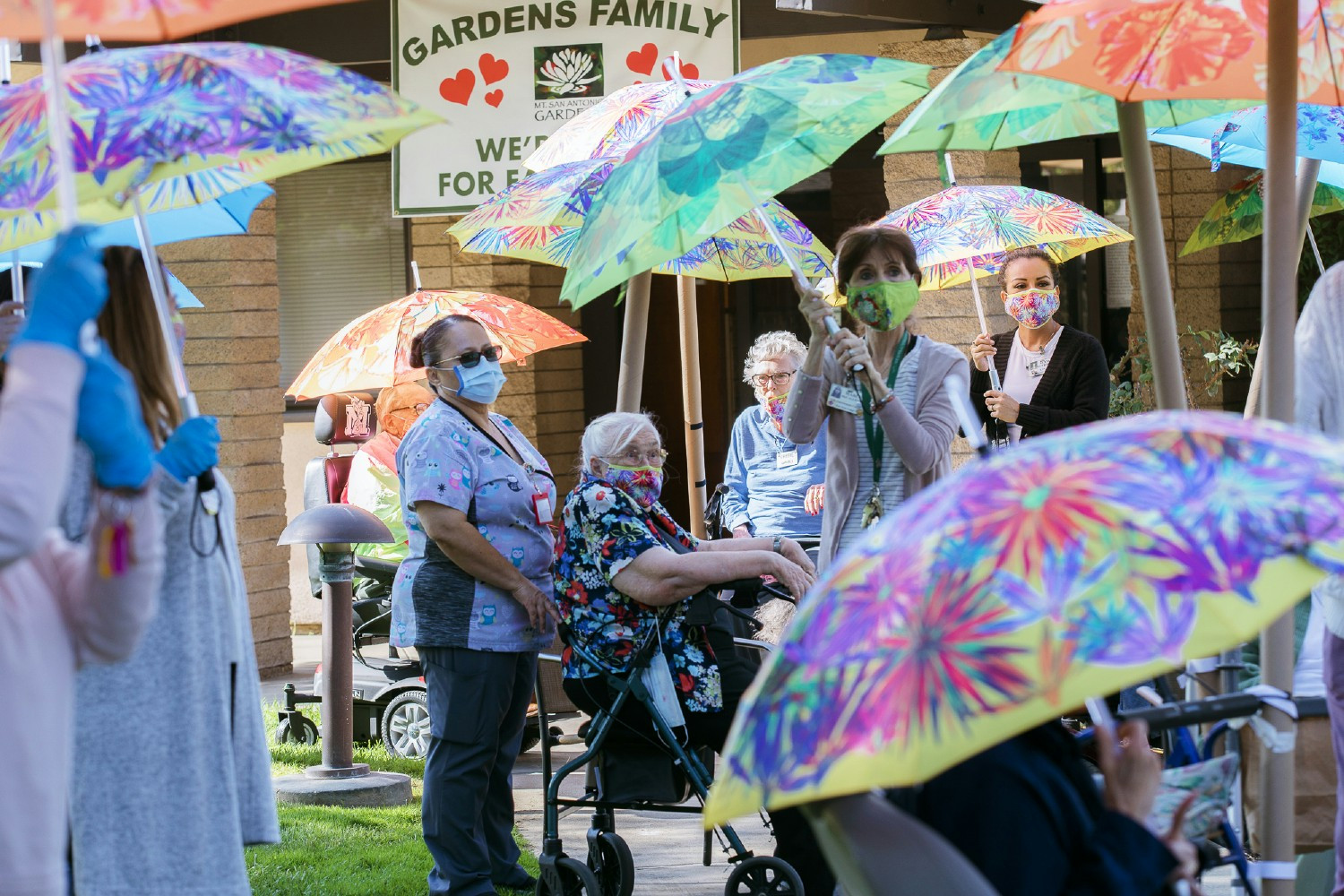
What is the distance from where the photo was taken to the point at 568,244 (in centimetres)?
633

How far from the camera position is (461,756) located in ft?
Result: 17.0

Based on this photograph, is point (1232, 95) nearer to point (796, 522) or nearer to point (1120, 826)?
point (1120, 826)

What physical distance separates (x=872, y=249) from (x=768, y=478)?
7.97 feet

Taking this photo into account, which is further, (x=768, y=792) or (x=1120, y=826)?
(x=1120, y=826)

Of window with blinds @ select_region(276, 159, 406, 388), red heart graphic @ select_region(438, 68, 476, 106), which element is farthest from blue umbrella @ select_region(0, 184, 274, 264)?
window with blinds @ select_region(276, 159, 406, 388)

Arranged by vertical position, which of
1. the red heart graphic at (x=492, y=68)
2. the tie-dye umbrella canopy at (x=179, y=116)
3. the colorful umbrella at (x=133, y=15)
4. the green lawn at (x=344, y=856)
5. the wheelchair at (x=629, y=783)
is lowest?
the green lawn at (x=344, y=856)

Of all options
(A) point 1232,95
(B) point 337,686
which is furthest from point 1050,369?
(B) point 337,686

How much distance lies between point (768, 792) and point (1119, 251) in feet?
28.9

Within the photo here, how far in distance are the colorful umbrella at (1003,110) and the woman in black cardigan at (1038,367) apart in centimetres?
147

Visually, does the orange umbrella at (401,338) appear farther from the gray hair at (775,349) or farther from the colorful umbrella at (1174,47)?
the colorful umbrella at (1174,47)

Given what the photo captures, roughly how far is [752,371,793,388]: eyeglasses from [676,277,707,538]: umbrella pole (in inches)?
17.6

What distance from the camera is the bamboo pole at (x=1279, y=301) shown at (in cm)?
319

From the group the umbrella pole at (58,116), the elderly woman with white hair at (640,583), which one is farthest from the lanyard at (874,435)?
the umbrella pole at (58,116)

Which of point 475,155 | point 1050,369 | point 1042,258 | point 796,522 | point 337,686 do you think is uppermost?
point 475,155
